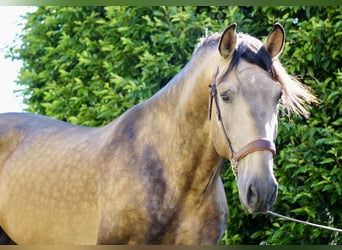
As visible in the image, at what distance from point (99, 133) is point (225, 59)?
1.00 metres

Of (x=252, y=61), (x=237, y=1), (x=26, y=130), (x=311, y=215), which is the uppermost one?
(x=237, y=1)

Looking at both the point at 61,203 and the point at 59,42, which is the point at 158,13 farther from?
the point at 61,203

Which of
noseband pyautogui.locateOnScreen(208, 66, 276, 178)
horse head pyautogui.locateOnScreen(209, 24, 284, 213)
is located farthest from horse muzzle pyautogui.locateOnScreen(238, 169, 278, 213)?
noseband pyautogui.locateOnScreen(208, 66, 276, 178)

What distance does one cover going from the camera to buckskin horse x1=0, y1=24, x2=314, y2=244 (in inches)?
124

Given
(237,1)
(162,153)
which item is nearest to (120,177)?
(162,153)

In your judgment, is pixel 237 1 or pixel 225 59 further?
pixel 237 1

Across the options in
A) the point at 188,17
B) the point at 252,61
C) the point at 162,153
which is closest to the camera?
the point at 252,61

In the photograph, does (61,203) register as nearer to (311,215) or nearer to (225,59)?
(225,59)

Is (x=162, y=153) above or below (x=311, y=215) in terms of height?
above

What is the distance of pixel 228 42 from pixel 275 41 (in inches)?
8.5

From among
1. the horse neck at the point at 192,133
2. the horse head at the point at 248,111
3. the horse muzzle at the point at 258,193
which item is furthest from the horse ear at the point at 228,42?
the horse muzzle at the point at 258,193

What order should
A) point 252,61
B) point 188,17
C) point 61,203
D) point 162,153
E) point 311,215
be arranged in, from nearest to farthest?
point 252,61 → point 162,153 → point 61,203 → point 311,215 → point 188,17

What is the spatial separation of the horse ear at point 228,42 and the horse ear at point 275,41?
158 millimetres

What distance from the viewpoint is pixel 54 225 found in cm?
393
